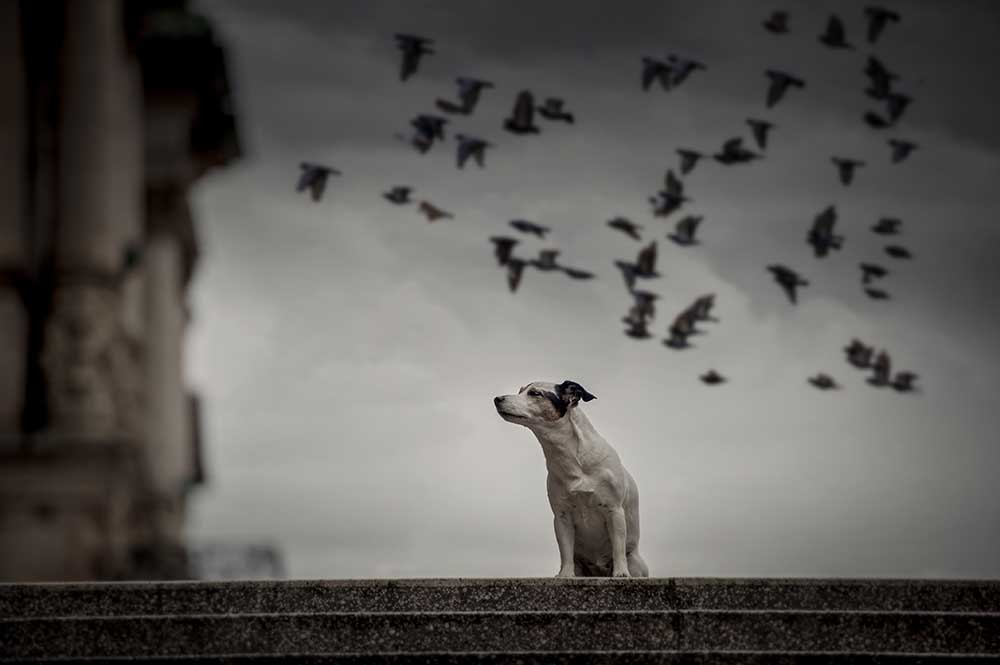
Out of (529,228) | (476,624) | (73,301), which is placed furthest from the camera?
(73,301)

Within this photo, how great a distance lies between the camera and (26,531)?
33062 mm

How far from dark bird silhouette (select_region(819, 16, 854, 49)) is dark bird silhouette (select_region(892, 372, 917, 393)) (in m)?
4.02

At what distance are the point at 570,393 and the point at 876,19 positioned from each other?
1145cm

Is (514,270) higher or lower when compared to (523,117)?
lower

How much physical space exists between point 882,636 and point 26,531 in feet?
67.6

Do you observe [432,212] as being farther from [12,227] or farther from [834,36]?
[12,227]

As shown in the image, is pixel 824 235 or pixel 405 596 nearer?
pixel 405 596

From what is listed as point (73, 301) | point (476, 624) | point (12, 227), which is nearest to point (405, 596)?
point (476, 624)

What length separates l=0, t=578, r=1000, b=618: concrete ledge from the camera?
1502 centimetres

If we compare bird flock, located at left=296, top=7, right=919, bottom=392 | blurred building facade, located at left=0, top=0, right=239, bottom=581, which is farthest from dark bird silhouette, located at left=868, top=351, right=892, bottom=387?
blurred building facade, located at left=0, top=0, right=239, bottom=581

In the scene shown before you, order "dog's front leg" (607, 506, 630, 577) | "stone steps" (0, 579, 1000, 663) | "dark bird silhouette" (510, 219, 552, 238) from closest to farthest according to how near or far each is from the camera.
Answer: "stone steps" (0, 579, 1000, 663), "dog's front leg" (607, 506, 630, 577), "dark bird silhouette" (510, 219, 552, 238)

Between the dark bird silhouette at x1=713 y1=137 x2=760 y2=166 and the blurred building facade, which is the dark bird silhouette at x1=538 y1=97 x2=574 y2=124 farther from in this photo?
the blurred building facade

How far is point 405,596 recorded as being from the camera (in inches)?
592

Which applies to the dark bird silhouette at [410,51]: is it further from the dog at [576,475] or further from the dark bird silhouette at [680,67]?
the dog at [576,475]
